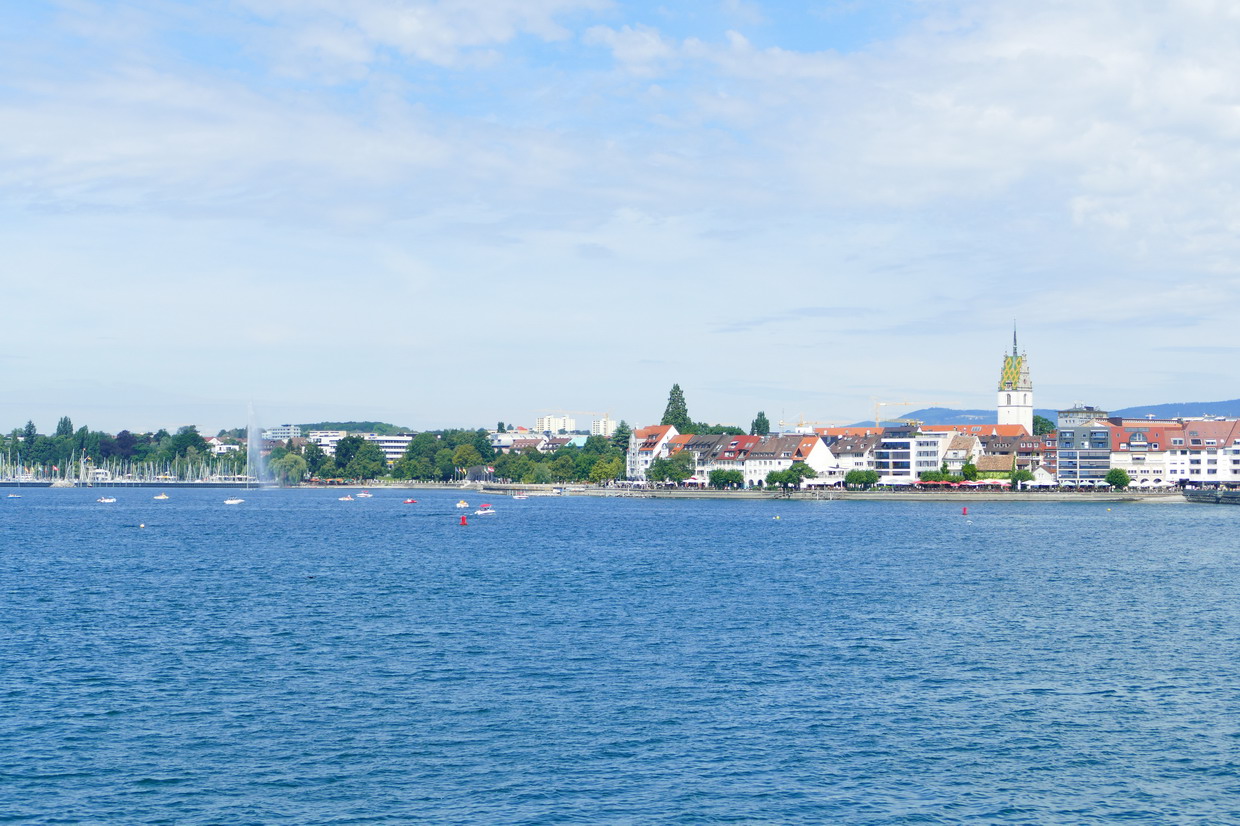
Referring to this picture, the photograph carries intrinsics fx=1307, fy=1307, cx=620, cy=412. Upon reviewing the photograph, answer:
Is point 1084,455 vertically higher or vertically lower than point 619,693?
higher

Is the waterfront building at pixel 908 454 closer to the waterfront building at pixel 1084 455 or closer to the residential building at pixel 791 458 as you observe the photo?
the residential building at pixel 791 458

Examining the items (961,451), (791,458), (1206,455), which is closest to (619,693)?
(791,458)

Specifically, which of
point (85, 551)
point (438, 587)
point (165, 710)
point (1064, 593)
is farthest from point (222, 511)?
point (165, 710)

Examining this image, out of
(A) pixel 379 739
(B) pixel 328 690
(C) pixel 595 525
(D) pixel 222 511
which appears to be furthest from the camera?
(D) pixel 222 511

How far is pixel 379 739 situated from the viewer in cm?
2695

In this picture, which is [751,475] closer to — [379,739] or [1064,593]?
[1064,593]

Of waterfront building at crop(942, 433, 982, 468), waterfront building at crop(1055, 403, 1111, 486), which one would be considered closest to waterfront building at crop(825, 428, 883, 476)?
waterfront building at crop(942, 433, 982, 468)

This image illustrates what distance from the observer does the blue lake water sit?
76.4 ft

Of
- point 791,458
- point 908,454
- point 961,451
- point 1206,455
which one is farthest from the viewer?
point 791,458

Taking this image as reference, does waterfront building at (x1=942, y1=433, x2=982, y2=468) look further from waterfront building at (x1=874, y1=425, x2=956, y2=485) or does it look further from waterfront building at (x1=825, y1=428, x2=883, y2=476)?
waterfront building at (x1=825, y1=428, x2=883, y2=476)

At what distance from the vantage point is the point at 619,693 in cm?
3138

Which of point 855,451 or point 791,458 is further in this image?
point 855,451

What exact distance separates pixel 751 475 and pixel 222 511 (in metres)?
80.9

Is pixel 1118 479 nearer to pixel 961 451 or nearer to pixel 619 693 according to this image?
pixel 961 451
